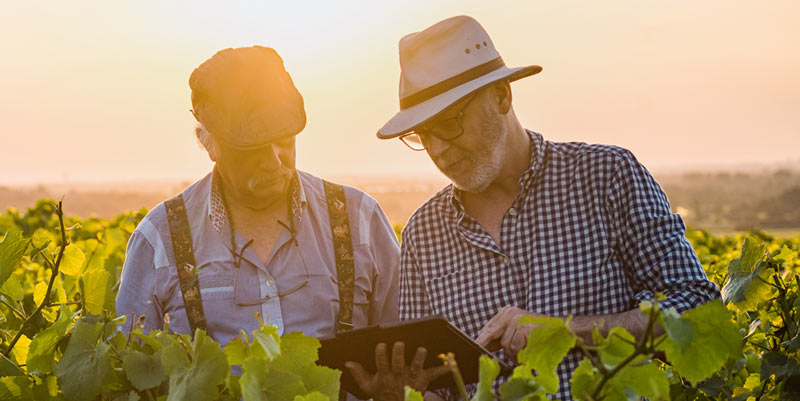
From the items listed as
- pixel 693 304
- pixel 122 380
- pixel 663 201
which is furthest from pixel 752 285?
pixel 122 380

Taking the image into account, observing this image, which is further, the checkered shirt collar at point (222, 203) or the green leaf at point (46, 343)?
the checkered shirt collar at point (222, 203)

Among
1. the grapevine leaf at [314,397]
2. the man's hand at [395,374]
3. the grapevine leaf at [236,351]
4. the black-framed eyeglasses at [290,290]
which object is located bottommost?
the man's hand at [395,374]

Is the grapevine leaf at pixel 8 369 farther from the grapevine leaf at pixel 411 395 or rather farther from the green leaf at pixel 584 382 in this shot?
the green leaf at pixel 584 382

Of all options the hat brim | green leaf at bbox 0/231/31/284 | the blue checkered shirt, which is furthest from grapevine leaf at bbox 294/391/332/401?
the hat brim

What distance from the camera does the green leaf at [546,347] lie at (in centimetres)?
109

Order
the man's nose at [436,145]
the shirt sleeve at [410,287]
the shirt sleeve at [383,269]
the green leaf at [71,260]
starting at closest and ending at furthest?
the green leaf at [71,260], the man's nose at [436,145], the shirt sleeve at [410,287], the shirt sleeve at [383,269]

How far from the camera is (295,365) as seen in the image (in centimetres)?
131

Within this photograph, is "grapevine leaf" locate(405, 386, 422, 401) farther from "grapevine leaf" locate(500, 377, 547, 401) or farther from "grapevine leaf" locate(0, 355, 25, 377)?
"grapevine leaf" locate(0, 355, 25, 377)

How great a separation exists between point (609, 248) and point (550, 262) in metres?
0.23

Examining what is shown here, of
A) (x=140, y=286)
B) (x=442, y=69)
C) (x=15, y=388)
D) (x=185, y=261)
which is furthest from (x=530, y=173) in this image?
(x=15, y=388)

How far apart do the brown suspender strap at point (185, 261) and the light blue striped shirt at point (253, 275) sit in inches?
0.9

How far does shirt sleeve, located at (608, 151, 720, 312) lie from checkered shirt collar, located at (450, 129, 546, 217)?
334 mm

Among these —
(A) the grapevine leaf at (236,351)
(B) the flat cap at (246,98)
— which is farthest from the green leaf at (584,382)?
(B) the flat cap at (246,98)

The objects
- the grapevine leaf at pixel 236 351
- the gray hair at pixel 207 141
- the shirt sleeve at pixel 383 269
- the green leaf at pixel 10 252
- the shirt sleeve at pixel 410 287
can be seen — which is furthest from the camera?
the shirt sleeve at pixel 383 269
